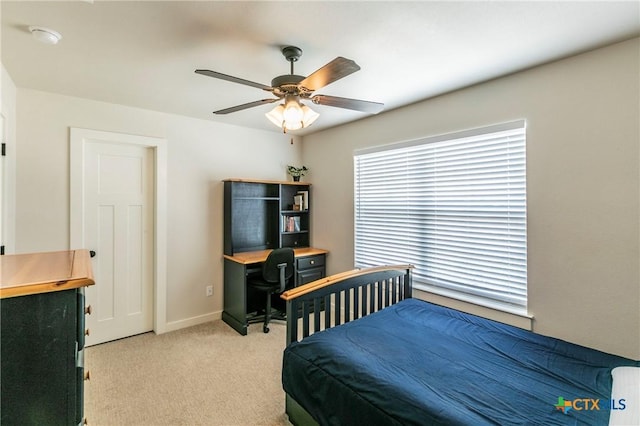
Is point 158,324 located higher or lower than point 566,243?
lower

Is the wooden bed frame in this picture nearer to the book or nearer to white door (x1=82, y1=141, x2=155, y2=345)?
the book

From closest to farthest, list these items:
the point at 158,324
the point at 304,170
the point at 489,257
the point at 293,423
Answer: the point at 293,423 → the point at 489,257 → the point at 158,324 → the point at 304,170

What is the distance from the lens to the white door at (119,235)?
10.1ft

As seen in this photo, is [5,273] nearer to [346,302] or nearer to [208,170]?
[346,302]

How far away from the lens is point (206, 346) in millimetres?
3078

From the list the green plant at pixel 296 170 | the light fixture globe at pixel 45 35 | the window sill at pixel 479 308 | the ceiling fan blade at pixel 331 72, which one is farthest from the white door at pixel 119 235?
the window sill at pixel 479 308

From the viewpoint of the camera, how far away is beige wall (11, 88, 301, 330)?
2709 millimetres

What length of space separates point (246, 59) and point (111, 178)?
82.5 inches

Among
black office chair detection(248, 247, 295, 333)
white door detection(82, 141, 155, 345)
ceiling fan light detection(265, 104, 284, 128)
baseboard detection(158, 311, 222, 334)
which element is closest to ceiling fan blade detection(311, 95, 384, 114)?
ceiling fan light detection(265, 104, 284, 128)

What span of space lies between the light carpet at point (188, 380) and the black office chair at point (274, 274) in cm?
44

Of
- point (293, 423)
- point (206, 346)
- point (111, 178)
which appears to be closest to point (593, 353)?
point (293, 423)

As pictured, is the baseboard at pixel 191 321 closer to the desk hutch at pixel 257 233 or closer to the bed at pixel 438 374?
the desk hutch at pixel 257 233

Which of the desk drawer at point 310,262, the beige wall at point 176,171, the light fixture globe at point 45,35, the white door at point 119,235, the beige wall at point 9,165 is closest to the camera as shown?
the light fixture globe at point 45,35

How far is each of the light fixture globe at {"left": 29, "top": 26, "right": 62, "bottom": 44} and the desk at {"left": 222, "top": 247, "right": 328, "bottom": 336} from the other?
2.36 meters
